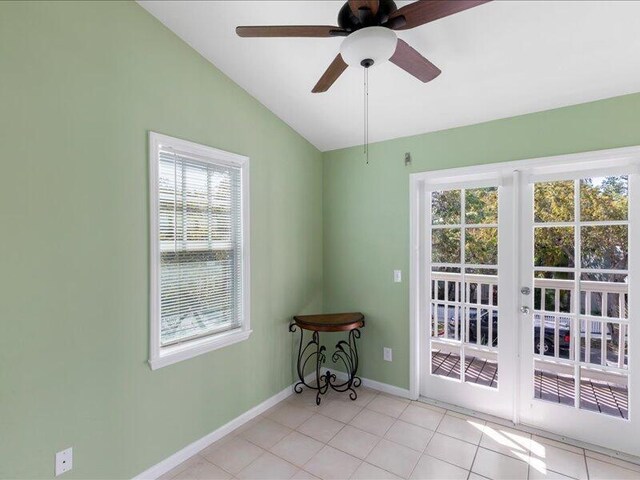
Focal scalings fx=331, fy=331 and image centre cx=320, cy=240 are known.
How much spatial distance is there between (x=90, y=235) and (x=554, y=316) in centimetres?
317

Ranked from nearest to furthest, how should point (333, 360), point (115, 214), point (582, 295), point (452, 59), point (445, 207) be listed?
point (115, 214)
point (452, 59)
point (582, 295)
point (445, 207)
point (333, 360)

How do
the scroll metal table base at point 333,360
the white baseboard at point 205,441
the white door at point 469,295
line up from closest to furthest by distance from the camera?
the white baseboard at point 205,441, the white door at point 469,295, the scroll metal table base at point 333,360

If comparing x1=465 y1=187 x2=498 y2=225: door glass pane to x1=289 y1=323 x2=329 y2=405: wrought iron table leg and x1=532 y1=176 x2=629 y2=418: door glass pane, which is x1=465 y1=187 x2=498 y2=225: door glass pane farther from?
x1=289 y1=323 x2=329 y2=405: wrought iron table leg

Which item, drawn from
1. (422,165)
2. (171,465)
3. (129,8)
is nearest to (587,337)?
(422,165)

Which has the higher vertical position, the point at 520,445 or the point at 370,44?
the point at 370,44

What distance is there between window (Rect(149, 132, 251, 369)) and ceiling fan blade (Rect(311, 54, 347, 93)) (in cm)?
97

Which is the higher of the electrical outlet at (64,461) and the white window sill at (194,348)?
the white window sill at (194,348)

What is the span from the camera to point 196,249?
236cm

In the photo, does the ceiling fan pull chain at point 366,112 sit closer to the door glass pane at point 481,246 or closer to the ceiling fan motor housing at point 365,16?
the ceiling fan motor housing at point 365,16

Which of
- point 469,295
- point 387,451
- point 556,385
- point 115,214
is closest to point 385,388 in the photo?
point 387,451

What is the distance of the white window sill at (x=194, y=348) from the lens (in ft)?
6.93

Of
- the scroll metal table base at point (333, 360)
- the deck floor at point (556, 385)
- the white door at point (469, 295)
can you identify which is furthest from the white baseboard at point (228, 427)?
the deck floor at point (556, 385)

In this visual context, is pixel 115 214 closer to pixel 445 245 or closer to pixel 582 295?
pixel 445 245

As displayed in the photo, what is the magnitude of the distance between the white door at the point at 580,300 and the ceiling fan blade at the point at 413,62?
133 cm
